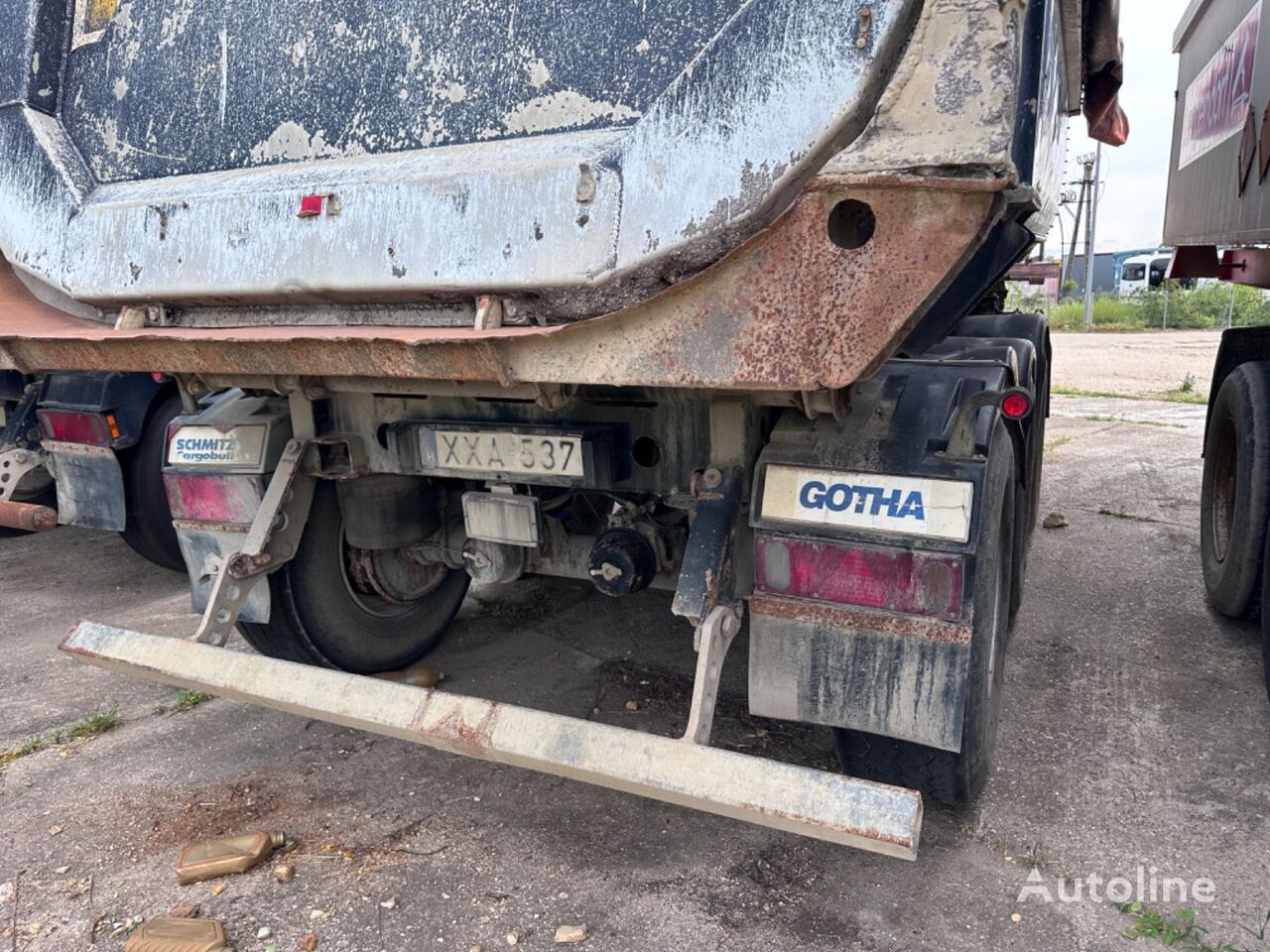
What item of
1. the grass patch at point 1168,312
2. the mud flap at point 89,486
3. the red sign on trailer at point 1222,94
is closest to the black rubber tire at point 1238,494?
the red sign on trailer at point 1222,94

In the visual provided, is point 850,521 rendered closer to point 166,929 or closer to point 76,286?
point 166,929

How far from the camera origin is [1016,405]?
7.04 ft

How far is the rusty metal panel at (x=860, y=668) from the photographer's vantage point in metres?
2.13

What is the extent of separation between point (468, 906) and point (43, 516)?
2842 millimetres

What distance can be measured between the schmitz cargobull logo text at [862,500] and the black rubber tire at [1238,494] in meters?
2.49

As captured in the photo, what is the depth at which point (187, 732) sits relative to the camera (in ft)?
10.7

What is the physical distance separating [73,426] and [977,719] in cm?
396

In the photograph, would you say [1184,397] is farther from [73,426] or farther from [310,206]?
[310,206]

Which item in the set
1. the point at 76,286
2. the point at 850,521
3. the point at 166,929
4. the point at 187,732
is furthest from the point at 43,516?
the point at 850,521

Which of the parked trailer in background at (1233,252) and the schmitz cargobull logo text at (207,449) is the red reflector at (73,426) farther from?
the parked trailer in background at (1233,252)

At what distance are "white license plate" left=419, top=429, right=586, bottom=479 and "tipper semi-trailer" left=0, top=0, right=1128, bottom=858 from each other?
0.04 feet

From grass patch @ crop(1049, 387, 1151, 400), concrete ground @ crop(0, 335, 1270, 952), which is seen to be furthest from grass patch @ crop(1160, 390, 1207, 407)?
concrete ground @ crop(0, 335, 1270, 952)

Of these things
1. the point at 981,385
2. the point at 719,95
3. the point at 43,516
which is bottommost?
the point at 43,516

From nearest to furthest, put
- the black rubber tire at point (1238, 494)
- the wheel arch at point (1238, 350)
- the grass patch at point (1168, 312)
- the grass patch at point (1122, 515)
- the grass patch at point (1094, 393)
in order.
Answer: the black rubber tire at point (1238, 494) < the wheel arch at point (1238, 350) < the grass patch at point (1122, 515) < the grass patch at point (1094, 393) < the grass patch at point (1168, 312)
